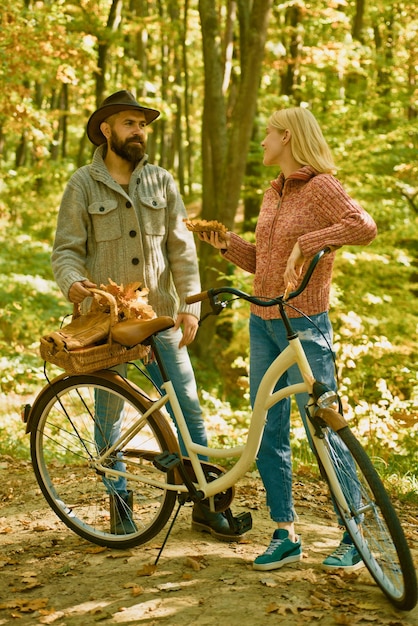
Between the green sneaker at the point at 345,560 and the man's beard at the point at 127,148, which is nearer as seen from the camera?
the green sneaker at the point at 345,560

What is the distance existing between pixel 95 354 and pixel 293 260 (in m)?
1.08

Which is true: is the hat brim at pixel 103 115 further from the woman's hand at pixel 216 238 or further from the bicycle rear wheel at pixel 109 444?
the bicycle rear wheel at pixel 109 444

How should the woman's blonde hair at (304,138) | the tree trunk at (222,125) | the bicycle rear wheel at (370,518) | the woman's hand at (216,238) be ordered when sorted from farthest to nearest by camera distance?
1. the tree trunk at (222,125)
2. the woman's hand at (216,238)
3. the woman's blonde hair at (304,138)
4. the bicycle rear wheel at (370,518)

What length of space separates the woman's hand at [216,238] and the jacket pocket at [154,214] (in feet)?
1.08

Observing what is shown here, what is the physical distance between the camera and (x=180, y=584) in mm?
3330

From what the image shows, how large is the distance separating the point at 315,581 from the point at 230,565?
0.45 meters

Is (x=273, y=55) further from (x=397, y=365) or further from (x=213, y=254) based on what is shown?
(x=397, y=365)

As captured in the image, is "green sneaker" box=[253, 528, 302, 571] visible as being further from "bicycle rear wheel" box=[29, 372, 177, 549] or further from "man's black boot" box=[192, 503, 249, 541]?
"bicycle rear wheel" box=[29, 372, 177, 549]

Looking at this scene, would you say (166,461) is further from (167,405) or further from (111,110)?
(111,110)

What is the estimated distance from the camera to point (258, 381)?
11.8ft

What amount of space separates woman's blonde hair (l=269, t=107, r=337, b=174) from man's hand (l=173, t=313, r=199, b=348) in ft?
3.42

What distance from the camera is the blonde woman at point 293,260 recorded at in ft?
10.6

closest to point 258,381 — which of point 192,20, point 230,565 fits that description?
point 230,565

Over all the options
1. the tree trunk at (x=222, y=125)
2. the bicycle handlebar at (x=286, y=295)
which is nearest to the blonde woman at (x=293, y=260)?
the bicycle handlebar at (x=286, y=295)
